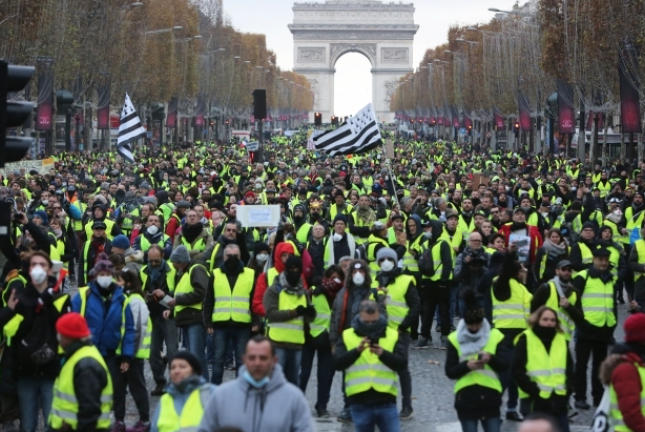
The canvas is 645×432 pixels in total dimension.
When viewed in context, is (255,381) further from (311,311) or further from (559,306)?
(559,306)

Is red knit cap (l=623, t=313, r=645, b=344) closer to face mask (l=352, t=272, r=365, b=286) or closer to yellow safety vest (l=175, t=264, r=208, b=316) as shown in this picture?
face mask (l=352, t=272, r=365, b=286)

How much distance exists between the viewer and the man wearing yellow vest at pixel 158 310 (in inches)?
511

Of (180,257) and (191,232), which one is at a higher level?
(191,232)

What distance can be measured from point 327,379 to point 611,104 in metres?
34.5

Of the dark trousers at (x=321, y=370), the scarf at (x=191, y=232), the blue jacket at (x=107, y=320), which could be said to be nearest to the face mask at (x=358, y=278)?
the dark trousers at (x=321, y=370)

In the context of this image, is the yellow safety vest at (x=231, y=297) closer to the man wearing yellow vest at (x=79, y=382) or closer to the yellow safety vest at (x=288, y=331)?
the yellow safety vest at (x=288, y=331)

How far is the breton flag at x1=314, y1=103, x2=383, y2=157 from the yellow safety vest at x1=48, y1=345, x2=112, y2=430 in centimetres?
1772

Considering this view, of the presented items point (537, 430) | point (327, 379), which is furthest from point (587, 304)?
point (537, 430)

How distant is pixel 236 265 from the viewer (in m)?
12.3

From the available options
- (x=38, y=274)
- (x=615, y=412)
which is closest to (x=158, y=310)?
(x=38, y=274)

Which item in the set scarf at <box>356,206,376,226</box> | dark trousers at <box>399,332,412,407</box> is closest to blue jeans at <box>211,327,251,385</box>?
dark trousers at <box>399,332,412,407</box>

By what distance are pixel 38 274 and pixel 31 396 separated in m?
0.92

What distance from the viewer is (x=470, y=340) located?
942 cm

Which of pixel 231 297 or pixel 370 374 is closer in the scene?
pixel 370 374
